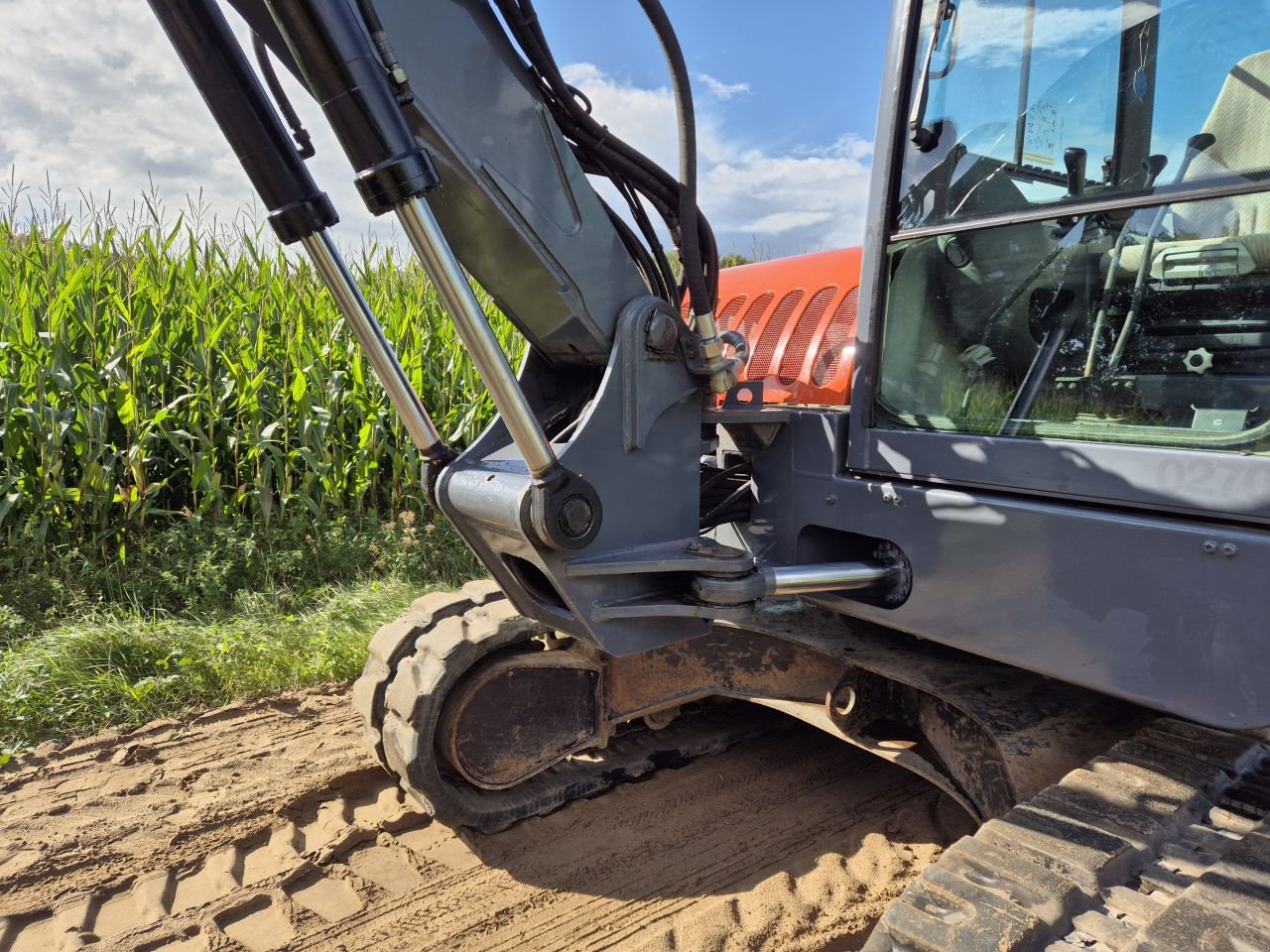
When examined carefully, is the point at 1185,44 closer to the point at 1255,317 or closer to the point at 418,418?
the point at 1255,317

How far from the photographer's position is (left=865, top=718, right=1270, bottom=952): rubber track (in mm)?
1349

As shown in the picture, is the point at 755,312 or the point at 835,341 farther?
the point at 755,312

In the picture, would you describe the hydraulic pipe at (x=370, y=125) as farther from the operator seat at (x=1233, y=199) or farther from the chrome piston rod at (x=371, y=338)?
the operator seat at (x=1233, y=199)

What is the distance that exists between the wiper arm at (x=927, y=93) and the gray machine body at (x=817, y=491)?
4cm

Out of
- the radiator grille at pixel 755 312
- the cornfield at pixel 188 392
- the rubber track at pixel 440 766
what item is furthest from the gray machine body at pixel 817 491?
the cornfield at pixel 188 392

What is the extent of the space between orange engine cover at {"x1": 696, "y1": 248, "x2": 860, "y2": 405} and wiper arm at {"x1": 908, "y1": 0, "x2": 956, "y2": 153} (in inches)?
28.5

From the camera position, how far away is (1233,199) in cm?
184

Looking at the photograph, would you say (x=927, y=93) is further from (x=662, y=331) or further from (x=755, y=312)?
(x=755, y=312)

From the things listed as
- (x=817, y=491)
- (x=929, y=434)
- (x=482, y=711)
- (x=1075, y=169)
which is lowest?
(x=482, y=711)

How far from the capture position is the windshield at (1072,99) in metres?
1.87

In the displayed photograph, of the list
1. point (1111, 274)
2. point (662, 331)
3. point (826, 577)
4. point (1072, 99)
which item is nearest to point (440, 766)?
point (826, 577)

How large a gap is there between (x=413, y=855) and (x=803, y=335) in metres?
2.03

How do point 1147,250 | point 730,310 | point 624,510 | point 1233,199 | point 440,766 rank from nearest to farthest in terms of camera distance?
point 1233,199, point 1147,250, point 624,510, point 440,766, point 730,310

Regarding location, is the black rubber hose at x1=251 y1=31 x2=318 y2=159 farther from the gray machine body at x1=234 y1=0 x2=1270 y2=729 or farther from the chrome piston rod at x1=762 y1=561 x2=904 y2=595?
the chrome piston rod at x1=762 y1=561 x2=904 y2=595
